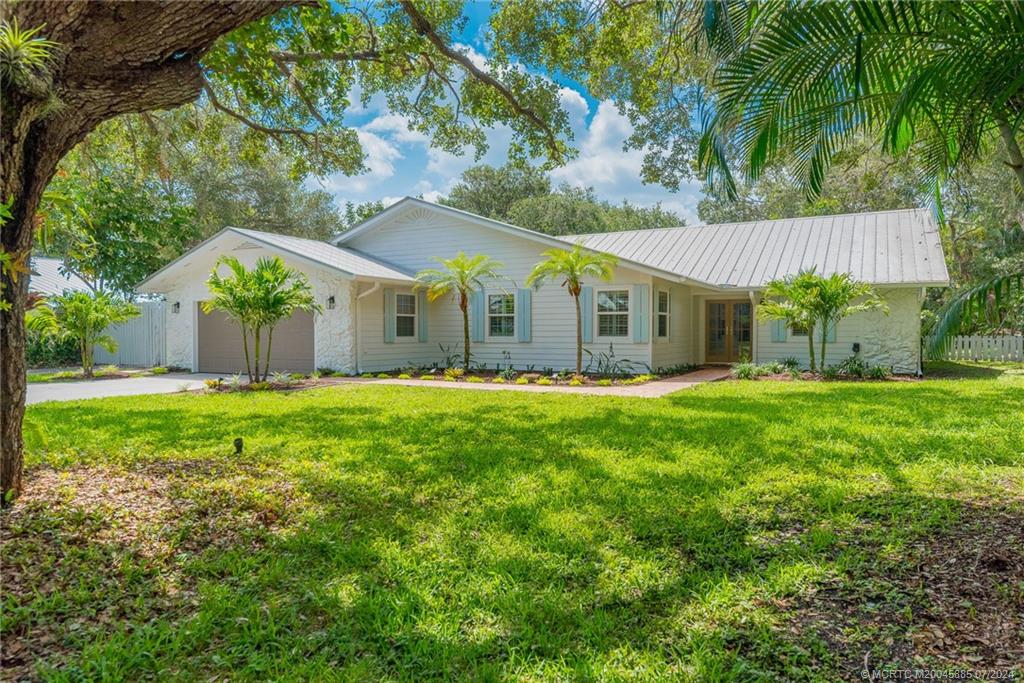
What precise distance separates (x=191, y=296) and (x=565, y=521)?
15.3 metres

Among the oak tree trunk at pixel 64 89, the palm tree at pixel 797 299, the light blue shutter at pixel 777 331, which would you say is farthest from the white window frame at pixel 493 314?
the oak tree trunk at pixel 64 89

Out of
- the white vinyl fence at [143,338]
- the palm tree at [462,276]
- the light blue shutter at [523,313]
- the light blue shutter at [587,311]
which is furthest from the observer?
the white vinyl fence at [143,338]

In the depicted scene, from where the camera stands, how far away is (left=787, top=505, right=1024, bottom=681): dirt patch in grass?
2375 millimetres

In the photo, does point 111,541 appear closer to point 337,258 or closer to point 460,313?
point 337,258

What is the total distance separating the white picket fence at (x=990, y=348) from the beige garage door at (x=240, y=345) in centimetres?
1706

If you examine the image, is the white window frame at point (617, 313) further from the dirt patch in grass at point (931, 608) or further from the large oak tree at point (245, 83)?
the dirt patch in grass at point (931, 608)

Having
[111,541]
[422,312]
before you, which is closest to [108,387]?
[422,312]

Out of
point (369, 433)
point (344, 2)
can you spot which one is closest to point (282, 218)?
point (344, 2)

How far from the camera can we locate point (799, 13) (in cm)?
369

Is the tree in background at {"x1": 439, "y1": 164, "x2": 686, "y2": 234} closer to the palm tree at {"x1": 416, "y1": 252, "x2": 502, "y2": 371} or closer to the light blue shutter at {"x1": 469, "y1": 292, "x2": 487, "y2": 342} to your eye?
the light blue shutter at {"x1": 469, "y1": 292, "x2": 487, "y2": 342}

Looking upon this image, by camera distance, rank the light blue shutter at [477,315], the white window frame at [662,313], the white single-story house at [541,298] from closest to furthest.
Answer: the white single-story house at [541,298]
the white window frame at [662,313]
the light blue shutter at [477,315]

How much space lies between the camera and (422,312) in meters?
15.9

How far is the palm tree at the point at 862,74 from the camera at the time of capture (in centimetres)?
327

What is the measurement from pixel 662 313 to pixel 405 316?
6664 mm
